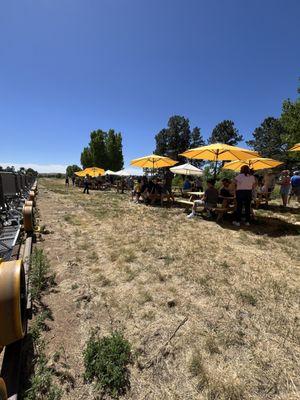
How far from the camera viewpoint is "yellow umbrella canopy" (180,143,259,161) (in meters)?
9.12

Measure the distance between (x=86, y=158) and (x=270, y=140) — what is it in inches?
1764

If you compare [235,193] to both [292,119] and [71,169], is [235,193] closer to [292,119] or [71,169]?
[292,119]

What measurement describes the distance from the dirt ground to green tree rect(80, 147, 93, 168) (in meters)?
55.7

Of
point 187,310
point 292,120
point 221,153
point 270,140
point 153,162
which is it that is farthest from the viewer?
point 270,140

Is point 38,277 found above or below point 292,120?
below

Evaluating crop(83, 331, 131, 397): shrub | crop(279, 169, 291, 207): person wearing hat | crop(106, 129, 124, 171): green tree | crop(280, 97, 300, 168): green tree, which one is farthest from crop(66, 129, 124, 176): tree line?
crop(83, 331, 131, 397): shrub

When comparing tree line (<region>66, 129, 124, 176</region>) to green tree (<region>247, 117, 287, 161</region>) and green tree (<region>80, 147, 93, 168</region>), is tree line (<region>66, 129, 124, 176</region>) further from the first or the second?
green tree (<region>247, 117, 287, 161</region>)

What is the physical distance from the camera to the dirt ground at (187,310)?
101 inches

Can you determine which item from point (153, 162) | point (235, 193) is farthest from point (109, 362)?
point (153, 162)

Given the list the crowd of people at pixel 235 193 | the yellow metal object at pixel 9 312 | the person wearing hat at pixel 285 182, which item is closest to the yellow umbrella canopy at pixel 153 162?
the crowd of people at pixel 235 193

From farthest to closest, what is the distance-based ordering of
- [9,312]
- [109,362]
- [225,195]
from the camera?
[225,195]
[109,362]
[9,312]

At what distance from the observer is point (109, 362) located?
2703 millimetres

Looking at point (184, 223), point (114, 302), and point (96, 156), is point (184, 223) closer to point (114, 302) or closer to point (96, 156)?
point (114, 302)

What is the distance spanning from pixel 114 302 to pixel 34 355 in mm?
1294
